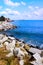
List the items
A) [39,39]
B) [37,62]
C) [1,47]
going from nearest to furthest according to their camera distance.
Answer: [37,62] < [1,47] < [39,39]

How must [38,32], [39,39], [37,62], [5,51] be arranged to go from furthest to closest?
[38,32] → [39,39] → [5,51] → [37,62]

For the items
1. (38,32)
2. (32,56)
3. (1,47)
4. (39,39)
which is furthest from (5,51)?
(38,32)

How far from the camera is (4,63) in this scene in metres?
A: 1.46

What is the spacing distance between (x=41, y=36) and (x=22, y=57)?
1275 millimetres

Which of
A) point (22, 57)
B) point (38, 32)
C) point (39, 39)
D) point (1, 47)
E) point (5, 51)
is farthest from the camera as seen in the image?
point (38, 32)

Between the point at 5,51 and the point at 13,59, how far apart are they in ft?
0.59

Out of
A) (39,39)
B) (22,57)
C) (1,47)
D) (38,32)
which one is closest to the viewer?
(22,57)

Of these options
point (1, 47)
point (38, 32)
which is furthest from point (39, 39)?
point (1, 47)

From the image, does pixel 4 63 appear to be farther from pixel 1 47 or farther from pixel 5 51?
pixel 1 47

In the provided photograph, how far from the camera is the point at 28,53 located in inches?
66.7

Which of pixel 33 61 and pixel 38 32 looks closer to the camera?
pixel 33 61

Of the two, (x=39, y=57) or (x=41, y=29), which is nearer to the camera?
(x=39, y=57)

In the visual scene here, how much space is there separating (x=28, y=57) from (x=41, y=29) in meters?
1.59

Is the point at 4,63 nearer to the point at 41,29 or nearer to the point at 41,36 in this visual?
the point at 41,36
